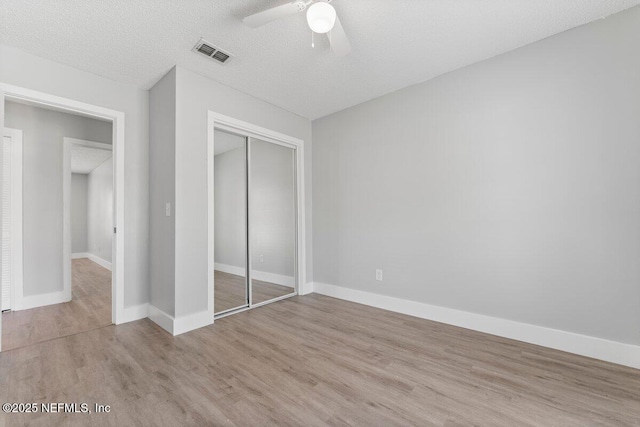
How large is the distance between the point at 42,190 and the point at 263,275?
295 cm

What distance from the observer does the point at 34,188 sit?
133 inches

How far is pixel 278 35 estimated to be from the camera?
2.19 metres

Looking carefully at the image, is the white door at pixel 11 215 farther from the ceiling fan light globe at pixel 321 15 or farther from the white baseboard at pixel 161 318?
the ceiling fan light globe at pixel 321 15

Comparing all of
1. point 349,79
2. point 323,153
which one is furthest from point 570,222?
point 323,153

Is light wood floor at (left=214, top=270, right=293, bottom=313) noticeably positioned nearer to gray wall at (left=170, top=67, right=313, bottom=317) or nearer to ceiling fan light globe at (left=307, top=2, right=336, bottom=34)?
gray wall at (left=170, top=67, right=313, bottom=317)

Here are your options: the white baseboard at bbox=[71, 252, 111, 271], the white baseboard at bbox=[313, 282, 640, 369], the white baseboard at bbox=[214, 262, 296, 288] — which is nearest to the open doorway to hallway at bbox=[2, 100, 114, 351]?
the white baseboard at bbox=[214, 262, 296, 288]

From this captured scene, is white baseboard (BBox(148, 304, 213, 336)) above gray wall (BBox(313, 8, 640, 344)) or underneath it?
underneath

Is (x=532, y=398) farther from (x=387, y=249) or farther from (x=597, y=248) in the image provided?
(x=387, y=249)

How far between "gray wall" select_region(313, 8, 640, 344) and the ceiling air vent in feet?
5.69

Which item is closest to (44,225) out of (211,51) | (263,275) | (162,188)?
(162,188)

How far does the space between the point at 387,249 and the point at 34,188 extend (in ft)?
14.4

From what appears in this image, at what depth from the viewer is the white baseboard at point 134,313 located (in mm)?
2816

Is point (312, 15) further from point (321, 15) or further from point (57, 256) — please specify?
point (57, 256)

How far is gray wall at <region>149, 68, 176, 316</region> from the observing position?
264 cm
